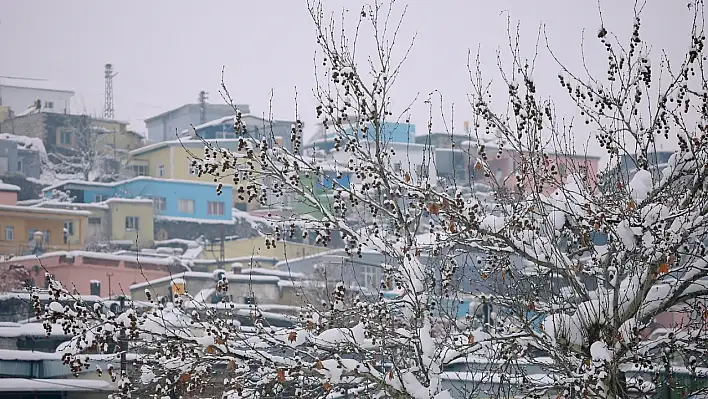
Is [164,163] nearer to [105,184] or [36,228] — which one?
[105,184]

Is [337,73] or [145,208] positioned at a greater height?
[337,73]

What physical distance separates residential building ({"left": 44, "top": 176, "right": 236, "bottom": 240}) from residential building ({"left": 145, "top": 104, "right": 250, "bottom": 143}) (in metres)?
6.25

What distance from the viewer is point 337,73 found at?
20.4 ft

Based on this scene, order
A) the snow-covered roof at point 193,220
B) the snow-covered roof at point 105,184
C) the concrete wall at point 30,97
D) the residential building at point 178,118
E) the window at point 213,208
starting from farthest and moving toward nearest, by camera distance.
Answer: the concrete wall at point 30,97 → the residential building at point 178,118 → the window at point 213,208 → the snow-covered roof at point 105,184 → the snow-covered roof at point 193,220

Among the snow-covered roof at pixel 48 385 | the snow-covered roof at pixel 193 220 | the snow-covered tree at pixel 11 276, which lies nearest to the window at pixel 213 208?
the snow-covered roof at pixel 193 220

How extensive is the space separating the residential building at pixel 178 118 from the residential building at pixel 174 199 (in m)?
6.25

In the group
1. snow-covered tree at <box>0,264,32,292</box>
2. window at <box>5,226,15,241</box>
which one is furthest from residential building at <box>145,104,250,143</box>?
snow-covered tree at <box>0,264,32,292</box>

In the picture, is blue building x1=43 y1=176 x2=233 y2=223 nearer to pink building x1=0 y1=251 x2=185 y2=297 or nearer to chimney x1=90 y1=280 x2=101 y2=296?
pink building x1=0 y1=251 x2=185 y2=297

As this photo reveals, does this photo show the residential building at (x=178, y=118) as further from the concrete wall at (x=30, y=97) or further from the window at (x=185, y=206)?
the window at (x=185, y=206)

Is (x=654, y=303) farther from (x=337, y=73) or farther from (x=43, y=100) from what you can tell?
(x=43, y=100)

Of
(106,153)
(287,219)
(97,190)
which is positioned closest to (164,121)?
(106,153)

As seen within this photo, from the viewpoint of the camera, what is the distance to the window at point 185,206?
3372cm

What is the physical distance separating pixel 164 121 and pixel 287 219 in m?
36.2

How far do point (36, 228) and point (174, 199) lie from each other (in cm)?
533
